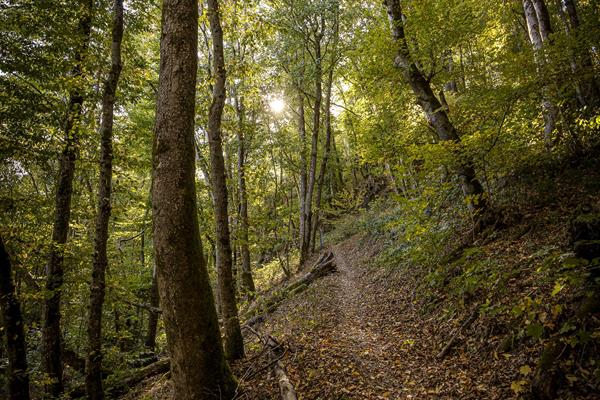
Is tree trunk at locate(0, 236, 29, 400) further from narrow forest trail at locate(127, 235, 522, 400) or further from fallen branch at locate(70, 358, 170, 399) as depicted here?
fallen branch at locate(70, 358, 170, 399)

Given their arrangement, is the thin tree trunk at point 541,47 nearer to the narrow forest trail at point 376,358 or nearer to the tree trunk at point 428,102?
the tree trunk at point 428,102

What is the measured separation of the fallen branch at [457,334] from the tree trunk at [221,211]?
11.8 feet

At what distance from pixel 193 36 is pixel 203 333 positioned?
359 centimetres

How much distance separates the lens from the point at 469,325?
5.16m

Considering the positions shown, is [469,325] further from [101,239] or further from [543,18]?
[543,18]

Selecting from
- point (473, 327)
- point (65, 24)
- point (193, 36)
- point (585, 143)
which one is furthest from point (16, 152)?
point (585, 143)

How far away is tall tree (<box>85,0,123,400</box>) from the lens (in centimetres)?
620

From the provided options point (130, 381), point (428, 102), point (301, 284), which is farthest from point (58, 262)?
point (428, 102)

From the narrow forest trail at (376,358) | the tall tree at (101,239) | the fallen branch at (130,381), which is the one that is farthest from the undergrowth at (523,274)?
the fallen branch at (130,381)

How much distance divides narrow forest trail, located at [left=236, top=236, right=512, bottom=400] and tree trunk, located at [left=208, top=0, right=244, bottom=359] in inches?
23.7

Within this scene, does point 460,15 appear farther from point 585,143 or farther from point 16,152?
point 16,152

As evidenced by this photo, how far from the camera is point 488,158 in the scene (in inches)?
261

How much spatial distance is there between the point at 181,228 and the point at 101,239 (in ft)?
13.3

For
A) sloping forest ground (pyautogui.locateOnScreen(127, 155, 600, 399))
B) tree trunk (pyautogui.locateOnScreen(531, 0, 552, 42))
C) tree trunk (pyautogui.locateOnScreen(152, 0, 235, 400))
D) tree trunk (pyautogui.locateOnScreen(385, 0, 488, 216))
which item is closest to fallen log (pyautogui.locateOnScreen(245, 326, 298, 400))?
sloping forest ground (pyautogui.locateOnScreen(127, 155, 600, 399))
